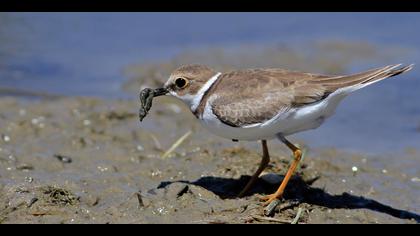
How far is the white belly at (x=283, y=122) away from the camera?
7.29 meters

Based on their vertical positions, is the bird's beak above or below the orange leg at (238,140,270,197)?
above

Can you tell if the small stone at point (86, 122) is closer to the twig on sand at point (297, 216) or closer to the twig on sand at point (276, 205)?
the twig on sand at point (276, 205)

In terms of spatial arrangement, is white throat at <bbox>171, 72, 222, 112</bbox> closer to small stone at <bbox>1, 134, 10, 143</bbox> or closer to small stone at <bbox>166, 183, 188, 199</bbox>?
small stone at <bbox>166, 183, 188, 199</bbox>

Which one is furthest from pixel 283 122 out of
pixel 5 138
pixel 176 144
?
pixel 5 138

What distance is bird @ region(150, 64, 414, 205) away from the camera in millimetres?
7289

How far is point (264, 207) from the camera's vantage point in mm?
7156

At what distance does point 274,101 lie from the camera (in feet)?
24.0

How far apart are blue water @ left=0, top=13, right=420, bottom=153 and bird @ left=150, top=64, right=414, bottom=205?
424cm

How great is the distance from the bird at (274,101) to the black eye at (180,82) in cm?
23

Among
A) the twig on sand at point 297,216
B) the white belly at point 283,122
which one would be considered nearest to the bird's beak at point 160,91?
the white belly at point 283,122

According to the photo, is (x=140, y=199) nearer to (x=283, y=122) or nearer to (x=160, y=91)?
(x=160, y=91)

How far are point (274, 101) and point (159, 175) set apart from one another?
178 cm

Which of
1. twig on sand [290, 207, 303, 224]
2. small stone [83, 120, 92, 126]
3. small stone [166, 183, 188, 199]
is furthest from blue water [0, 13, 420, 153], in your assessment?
small stone [166, 183, 188, 199]
